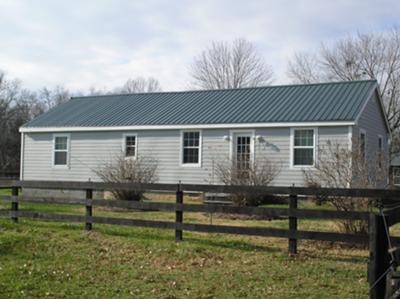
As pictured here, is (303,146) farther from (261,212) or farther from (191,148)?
(261,212)

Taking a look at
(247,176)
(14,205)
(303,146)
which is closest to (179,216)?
(14,205)

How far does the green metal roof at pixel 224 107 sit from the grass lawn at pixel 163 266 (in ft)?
31.8

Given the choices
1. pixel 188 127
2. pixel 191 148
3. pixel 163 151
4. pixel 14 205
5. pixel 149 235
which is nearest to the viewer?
pixel 149 235

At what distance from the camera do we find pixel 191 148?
2112 centimetres

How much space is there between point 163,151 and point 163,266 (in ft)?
43.5

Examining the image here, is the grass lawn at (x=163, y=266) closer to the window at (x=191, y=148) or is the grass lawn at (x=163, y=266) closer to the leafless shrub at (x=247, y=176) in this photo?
the leafless shrub at (x=247, y=176)

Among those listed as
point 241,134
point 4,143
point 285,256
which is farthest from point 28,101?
point 285,256

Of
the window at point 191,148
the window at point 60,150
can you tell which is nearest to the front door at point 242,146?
the window at point 191,148

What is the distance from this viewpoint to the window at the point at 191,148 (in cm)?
2102

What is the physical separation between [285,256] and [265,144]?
11.1 meters

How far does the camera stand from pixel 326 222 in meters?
12.9

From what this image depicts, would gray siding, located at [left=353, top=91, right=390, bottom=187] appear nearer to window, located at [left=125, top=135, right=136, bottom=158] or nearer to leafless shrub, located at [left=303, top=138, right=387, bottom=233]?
leafless shrub, located at [left=303, top=138, right=387, bottom=233]

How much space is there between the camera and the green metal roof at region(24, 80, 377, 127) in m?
19.4

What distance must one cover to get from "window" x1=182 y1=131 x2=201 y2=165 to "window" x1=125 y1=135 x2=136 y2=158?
7.77ft
